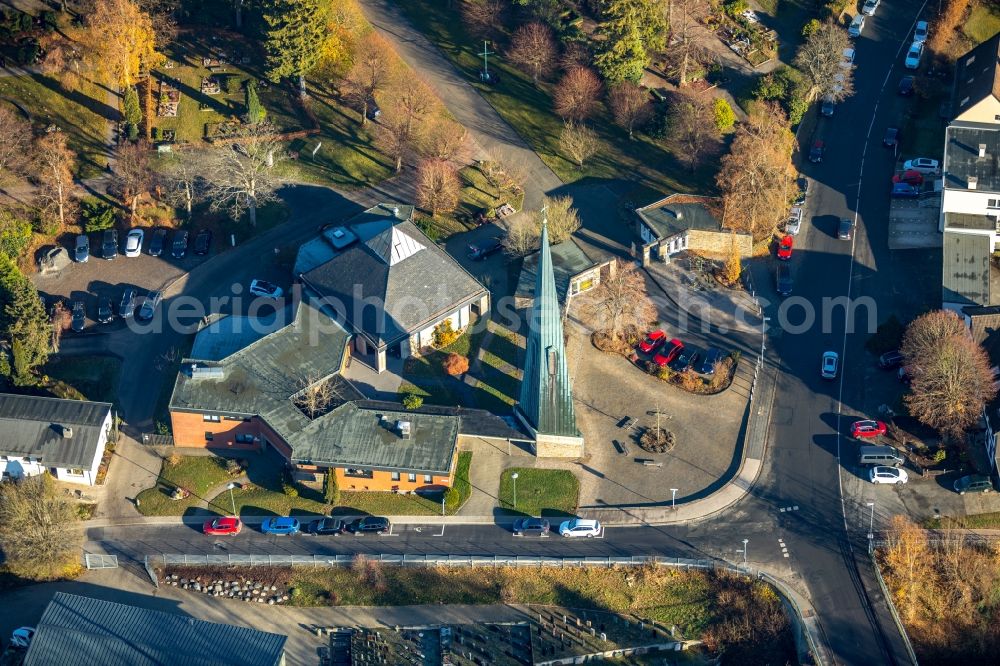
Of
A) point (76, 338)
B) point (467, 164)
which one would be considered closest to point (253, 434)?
point (76, 338)

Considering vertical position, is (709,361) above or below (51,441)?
above

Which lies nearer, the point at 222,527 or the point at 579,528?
the point at 222,527

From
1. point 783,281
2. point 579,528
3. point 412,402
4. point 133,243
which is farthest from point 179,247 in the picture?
point 783,281

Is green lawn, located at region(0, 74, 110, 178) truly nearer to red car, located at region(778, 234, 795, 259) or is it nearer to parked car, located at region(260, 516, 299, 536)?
parked car, located at region(260, 516, 299, 536)

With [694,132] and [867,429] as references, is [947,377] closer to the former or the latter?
[867,429]

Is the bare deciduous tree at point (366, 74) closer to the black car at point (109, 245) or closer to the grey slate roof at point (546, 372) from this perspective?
the black car at point (109, 245)

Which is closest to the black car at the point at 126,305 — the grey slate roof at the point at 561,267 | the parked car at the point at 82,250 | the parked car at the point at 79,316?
the parked car at the point at 79,316

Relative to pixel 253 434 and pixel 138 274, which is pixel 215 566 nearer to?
pixel 253 434

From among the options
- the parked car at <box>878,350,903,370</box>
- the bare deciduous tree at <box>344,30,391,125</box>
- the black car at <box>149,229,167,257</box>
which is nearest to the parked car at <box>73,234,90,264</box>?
the black car at <box>149,229,167,257</box>

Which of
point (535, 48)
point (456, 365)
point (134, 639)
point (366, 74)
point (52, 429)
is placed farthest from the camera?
point (535, 48)
